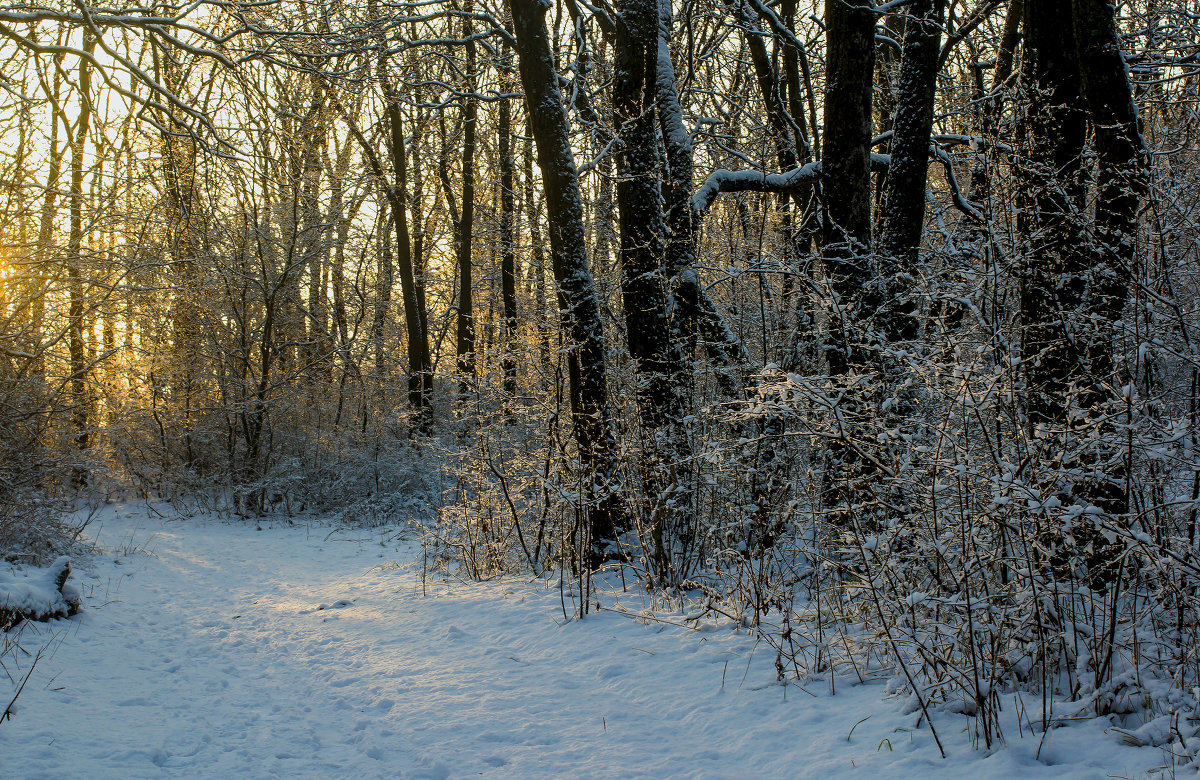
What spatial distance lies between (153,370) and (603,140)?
949 cm

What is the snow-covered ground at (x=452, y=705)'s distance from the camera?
3014mm

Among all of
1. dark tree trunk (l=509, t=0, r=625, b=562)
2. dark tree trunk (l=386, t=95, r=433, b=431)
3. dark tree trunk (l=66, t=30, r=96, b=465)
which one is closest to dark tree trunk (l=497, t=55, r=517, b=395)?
dark tree trunk (l=386, t=95, r=433, b=431)

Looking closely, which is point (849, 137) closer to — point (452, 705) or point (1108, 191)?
point (1108, 191)

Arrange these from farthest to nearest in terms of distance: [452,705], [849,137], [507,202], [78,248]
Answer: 1. [507,202]
2. [78,248]
3. [849,137]
4. [452,705]

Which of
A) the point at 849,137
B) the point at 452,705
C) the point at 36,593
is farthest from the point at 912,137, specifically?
the point at 36,593

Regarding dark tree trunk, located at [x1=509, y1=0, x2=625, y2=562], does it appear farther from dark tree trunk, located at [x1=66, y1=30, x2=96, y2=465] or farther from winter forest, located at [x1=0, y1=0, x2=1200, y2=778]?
dark tree trunk, located at [x1=66, y1=30, x2=96, y2=465]

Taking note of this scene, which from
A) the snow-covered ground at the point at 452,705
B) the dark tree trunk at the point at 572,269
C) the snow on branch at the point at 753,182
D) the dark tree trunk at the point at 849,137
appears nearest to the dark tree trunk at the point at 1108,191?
the snow-covered ground at the point at 452,705

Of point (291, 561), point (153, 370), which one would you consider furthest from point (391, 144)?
point (291, 561)

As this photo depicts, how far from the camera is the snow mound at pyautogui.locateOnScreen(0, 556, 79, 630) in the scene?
5.07 meters

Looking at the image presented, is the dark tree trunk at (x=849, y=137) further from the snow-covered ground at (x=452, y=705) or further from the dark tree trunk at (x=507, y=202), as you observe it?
the dark tree trunk at (x=507, y=202)

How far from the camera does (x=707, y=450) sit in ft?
16.6

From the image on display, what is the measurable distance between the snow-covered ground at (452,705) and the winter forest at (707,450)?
3cm

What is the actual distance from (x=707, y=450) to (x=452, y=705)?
2.32 metres

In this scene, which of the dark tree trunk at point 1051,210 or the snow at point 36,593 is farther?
the snow at point 36,593
